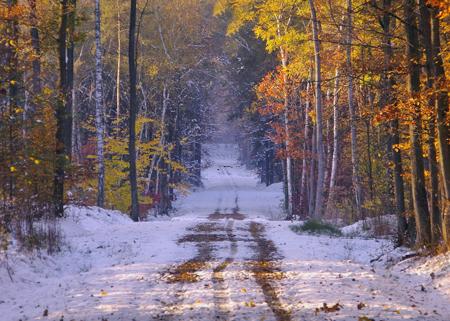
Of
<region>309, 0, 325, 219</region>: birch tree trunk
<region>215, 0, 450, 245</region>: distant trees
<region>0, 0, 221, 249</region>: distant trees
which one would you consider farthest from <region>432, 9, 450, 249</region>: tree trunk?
<region>309, 0, 325, 219</region>: birch tree trunk

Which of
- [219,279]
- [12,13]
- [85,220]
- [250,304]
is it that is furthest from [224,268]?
[12,13]

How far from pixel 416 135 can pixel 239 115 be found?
31073 millimetres

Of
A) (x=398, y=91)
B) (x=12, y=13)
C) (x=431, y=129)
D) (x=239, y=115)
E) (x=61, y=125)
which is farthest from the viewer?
(x=239, y=115)

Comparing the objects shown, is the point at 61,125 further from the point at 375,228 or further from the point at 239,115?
the point at 239,115

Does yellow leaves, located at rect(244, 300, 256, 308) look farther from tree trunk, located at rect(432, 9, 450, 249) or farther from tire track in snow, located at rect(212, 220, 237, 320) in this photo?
tree trunk, located at rect(432, 9, 450, 249)

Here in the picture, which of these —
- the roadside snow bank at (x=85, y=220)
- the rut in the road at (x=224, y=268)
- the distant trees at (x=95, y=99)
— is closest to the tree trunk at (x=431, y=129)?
the rut in the road at (x=224, y=268)

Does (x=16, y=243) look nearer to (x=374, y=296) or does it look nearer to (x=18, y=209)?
(x=18, y=209)

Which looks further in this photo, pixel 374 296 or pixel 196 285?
pixel 196 285

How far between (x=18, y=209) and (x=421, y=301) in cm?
831

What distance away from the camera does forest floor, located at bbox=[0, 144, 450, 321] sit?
7.27 m

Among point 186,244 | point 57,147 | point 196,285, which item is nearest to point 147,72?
point 57,147

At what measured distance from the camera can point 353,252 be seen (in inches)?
510

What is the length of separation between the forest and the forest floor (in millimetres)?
115

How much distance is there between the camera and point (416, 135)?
1162 cm
